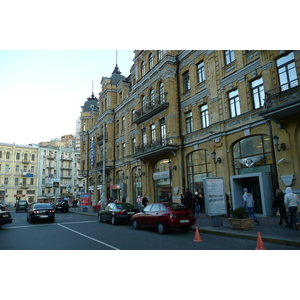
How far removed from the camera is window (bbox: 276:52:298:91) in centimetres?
1410

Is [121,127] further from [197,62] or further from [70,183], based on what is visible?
[70,183]

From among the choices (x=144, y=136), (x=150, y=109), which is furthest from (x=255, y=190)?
(x=144, y=136)

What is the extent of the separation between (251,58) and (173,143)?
9275mm

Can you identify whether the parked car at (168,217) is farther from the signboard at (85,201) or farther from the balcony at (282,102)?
the signboard at (85,201)

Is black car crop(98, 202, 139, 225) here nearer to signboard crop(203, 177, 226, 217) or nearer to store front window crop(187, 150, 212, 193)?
signboard crop(203, 177, 226, 217)

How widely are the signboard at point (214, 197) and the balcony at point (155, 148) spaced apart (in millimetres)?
9262

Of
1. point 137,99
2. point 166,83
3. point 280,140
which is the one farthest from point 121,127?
point 280,140

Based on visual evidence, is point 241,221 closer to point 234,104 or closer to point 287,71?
point 287,71

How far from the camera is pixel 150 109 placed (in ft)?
84.4

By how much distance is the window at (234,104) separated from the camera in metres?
17.9

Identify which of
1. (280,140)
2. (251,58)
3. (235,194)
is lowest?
(235,194)

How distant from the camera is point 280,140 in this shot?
1458cm

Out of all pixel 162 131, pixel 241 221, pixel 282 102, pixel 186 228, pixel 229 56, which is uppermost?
pixel 229 56

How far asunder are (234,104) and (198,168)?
19.8 ft
